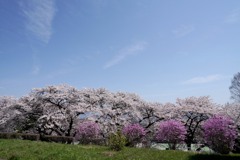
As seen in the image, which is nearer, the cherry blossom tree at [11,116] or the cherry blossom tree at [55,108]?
the cherry blossom tree at [55,108]

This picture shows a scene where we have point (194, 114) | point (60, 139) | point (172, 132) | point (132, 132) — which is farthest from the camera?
point (194, 114)

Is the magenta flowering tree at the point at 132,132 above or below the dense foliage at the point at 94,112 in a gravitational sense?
below

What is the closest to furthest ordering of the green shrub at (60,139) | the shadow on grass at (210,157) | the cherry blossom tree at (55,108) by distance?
the shadow on grass at (210,157), the green shrub at (60,139), the cherry blossom tree at (55,108)

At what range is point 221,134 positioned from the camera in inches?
709

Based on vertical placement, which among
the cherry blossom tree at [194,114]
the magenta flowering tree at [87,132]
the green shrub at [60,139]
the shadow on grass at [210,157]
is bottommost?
the shadow on grass at [210,157]

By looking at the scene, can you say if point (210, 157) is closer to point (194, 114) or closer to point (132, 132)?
point (132, 132)

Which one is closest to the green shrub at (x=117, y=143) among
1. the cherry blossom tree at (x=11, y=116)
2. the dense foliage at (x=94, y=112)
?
the dense foliage at (x=94, y=112)

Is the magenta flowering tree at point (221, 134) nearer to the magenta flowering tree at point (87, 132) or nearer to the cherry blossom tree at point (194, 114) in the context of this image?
the magenta flowering tree at point (87, 132)

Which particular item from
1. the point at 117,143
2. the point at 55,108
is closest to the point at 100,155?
the point at 117,143

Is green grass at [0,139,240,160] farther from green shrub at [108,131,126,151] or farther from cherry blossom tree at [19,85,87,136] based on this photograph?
cherry blossom tree at [19,85,87,136]

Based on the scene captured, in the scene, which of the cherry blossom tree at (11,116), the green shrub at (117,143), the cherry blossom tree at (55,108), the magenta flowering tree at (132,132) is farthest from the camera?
the cherry blossom tree at (11,116)

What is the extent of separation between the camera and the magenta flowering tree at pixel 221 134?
58.4 ft

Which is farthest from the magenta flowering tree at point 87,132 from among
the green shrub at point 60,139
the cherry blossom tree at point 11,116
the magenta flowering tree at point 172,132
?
the cherry blossom tree at point 11,116

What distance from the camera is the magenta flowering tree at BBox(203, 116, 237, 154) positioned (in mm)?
17812
